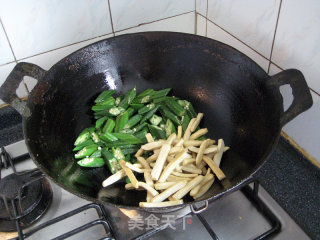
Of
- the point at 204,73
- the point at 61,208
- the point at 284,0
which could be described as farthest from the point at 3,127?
the point at 284,0

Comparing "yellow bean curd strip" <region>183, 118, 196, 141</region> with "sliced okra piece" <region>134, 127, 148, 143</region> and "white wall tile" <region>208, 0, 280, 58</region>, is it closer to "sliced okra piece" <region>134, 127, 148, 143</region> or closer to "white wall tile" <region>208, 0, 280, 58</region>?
"sliced okra piece" <region>134, 127, 148, 143</region>

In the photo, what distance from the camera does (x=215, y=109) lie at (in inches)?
38.9

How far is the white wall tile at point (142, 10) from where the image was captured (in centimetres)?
105

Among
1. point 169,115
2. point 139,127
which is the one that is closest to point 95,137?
point 139,127

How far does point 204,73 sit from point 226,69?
9 centimetres

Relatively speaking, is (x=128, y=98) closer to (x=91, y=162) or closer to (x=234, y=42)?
(x=91, y=162)

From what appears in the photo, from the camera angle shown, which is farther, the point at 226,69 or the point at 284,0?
the point at 226,69

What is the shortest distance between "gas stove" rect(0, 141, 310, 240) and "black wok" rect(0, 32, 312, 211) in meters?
0.05

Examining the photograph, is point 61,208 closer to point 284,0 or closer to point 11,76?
point 11,76

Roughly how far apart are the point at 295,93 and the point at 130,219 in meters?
0.48

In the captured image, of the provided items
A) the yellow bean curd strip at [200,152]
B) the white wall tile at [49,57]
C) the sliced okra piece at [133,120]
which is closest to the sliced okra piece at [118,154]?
the sliced okra piece at [133,120]

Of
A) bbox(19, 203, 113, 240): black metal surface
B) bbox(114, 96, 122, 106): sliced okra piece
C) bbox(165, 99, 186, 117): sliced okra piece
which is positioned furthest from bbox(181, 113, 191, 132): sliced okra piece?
bbox(19, 203, 113, 240): black metal surface

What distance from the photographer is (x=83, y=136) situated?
0.94 m

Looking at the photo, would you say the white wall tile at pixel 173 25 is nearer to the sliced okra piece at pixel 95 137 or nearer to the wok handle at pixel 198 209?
the sliced okra piece at pixel 95 137
